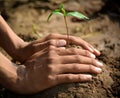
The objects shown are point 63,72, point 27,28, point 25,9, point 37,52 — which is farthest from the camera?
point 25,9

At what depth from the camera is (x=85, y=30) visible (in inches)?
141

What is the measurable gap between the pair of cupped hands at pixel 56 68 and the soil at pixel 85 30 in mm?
74

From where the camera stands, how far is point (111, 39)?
320 cm

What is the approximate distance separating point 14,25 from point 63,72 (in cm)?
170

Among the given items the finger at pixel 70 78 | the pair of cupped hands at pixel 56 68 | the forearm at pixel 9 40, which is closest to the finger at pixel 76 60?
the pair of cupped hands at pixel 56 68

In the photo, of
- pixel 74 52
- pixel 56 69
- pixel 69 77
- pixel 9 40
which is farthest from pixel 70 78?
pixel 9 40

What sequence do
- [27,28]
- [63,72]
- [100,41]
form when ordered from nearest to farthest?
[63,72], [100,41], [27,28]

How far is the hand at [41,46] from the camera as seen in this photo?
236 cm

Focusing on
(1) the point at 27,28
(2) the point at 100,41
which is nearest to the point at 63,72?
(2) the point at 100,41

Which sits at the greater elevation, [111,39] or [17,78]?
[17,78]

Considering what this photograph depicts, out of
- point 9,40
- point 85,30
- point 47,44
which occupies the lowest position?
point 85,30

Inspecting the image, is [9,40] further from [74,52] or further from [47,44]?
[74,52]

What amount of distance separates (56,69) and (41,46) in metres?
0.39

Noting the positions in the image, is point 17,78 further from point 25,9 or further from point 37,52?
point 25,9
